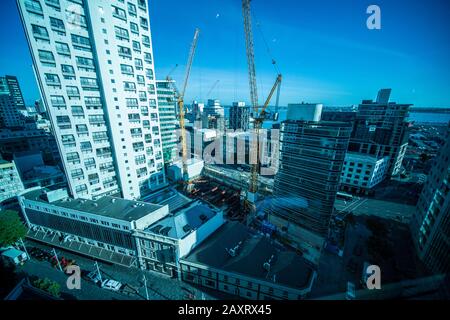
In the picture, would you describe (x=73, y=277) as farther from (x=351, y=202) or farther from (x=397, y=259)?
(x=351, y=202)

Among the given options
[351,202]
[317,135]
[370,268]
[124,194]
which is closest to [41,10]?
[124,194]

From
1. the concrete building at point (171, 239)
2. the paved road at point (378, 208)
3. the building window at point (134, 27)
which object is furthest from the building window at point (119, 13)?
the paved road at point (378, 208)

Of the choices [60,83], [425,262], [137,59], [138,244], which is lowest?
[425,262]

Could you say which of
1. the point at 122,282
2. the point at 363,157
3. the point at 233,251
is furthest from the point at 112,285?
the point at 363,157

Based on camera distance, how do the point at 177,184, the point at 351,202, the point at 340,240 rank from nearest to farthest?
the point at 340,240, the point at 351,202, the point at 177,184

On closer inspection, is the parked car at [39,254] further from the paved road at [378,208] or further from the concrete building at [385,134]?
the concrete building at [385,134]

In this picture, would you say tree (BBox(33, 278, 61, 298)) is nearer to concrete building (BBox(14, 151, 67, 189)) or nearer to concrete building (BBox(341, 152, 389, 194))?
concrete building (BBox(14, 151, 67, 189))
